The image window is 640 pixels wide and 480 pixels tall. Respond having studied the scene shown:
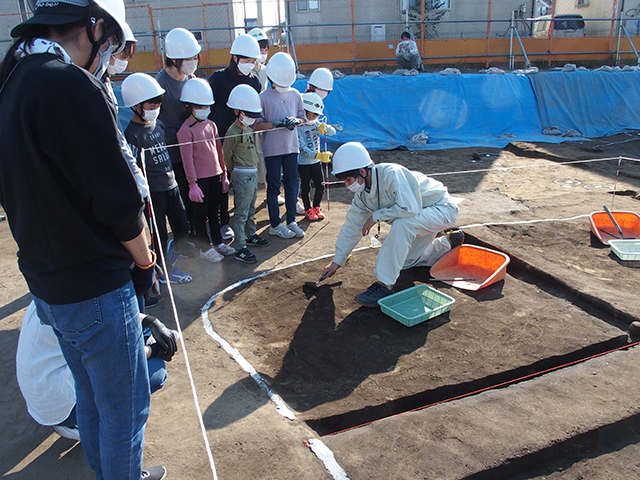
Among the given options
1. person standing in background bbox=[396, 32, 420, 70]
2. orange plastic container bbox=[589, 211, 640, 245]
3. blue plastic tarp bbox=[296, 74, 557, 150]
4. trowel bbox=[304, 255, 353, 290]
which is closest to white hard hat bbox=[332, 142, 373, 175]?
trowel bbox=[304, 255, 353, 290]

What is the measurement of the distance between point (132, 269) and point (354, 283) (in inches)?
106

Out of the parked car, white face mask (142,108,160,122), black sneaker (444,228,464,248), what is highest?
the parked car

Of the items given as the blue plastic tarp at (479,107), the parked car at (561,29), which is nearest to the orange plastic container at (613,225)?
the blue plastic tarp at (479,107)

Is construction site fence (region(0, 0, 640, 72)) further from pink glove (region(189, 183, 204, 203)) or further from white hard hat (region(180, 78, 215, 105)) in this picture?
pink glove (region(189, 183, 204, 203))

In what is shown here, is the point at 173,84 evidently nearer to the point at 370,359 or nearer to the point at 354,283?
the point at 354,283

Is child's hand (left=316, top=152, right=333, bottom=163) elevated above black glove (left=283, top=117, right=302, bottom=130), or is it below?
below

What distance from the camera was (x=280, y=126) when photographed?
5156 millimetres

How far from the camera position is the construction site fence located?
13703mm

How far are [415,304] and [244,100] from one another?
253 cm

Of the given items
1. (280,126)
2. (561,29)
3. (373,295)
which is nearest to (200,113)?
(280,126)

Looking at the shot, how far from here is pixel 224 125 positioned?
5.29m

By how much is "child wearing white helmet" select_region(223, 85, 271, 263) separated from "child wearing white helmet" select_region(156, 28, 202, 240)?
0.49 m

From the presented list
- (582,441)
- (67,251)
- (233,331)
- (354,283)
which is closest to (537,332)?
(582,441)

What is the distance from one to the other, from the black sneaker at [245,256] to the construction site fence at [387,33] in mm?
8774
